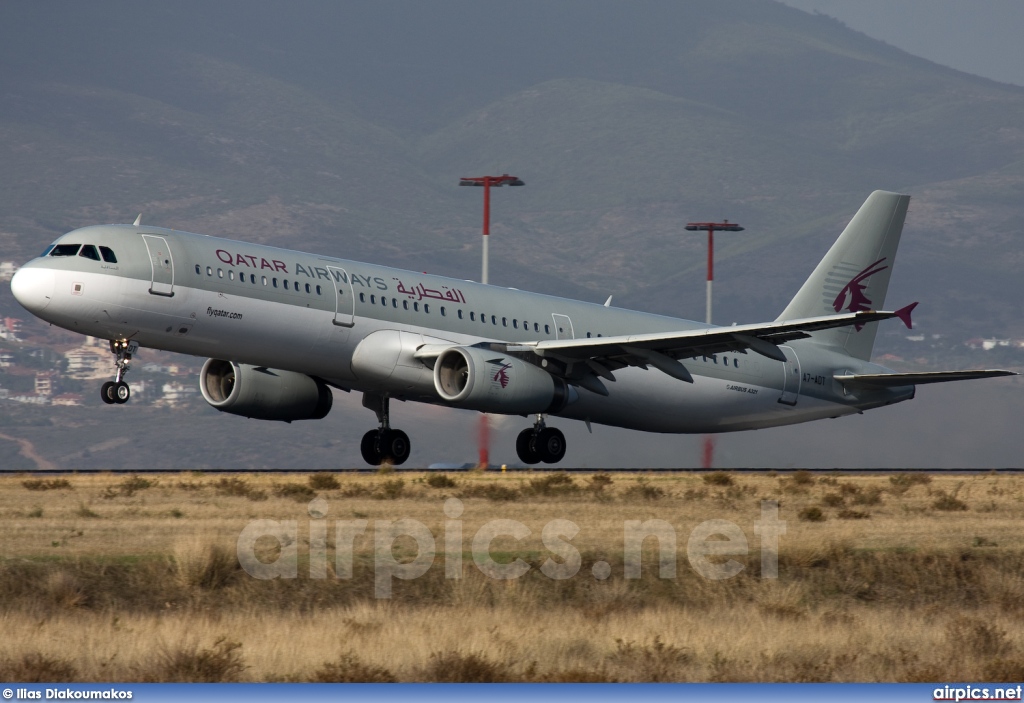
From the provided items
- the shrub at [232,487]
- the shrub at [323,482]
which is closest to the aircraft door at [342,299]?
the shrub at [323,482]

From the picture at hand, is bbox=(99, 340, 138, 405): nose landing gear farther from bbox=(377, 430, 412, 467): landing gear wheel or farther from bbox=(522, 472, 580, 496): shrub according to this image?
bbox=(522, 472, 580, 496): shrub

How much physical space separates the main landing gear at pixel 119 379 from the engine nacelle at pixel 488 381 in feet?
22.2

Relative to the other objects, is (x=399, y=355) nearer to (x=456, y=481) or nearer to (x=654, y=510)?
(x=456, y=481)

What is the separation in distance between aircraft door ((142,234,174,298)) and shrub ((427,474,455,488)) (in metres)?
6.59

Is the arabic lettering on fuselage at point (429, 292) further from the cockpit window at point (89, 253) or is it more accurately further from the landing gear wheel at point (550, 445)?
the cockpit window at point (89, 253)

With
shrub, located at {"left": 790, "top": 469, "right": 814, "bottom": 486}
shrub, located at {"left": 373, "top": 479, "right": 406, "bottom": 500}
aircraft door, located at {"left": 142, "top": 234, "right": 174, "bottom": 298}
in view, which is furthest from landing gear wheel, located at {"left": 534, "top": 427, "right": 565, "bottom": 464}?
aircraft door, located at {"left": 142, "top": 234, "right": 174, "bottom": 298}

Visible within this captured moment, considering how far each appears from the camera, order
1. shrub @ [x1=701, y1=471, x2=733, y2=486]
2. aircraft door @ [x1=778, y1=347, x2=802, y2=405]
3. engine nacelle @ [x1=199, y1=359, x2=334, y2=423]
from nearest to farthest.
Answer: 1. shrub @ [x1=701, y1=471, x2=733, y2=486]
2. engine nacelle @ [x1=199, y1=359, x2=334, y2=423]
3. aircraft door @ [x1=778, y1=347, x2=802, y2=405]

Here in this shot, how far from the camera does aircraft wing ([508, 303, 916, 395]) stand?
33.8 metres

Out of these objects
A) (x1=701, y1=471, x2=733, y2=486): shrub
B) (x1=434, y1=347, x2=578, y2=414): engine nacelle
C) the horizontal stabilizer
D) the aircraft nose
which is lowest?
(x1=701, y1=471, x2=733, y2=486): shrub

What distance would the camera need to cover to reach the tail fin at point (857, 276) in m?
44.1

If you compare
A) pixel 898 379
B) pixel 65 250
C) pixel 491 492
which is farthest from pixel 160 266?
pixel 898 379

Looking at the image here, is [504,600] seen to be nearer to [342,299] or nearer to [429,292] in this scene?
[342,299]

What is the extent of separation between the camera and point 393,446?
38844 millimetres

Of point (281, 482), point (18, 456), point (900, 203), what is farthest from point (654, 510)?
point (18, 456)
